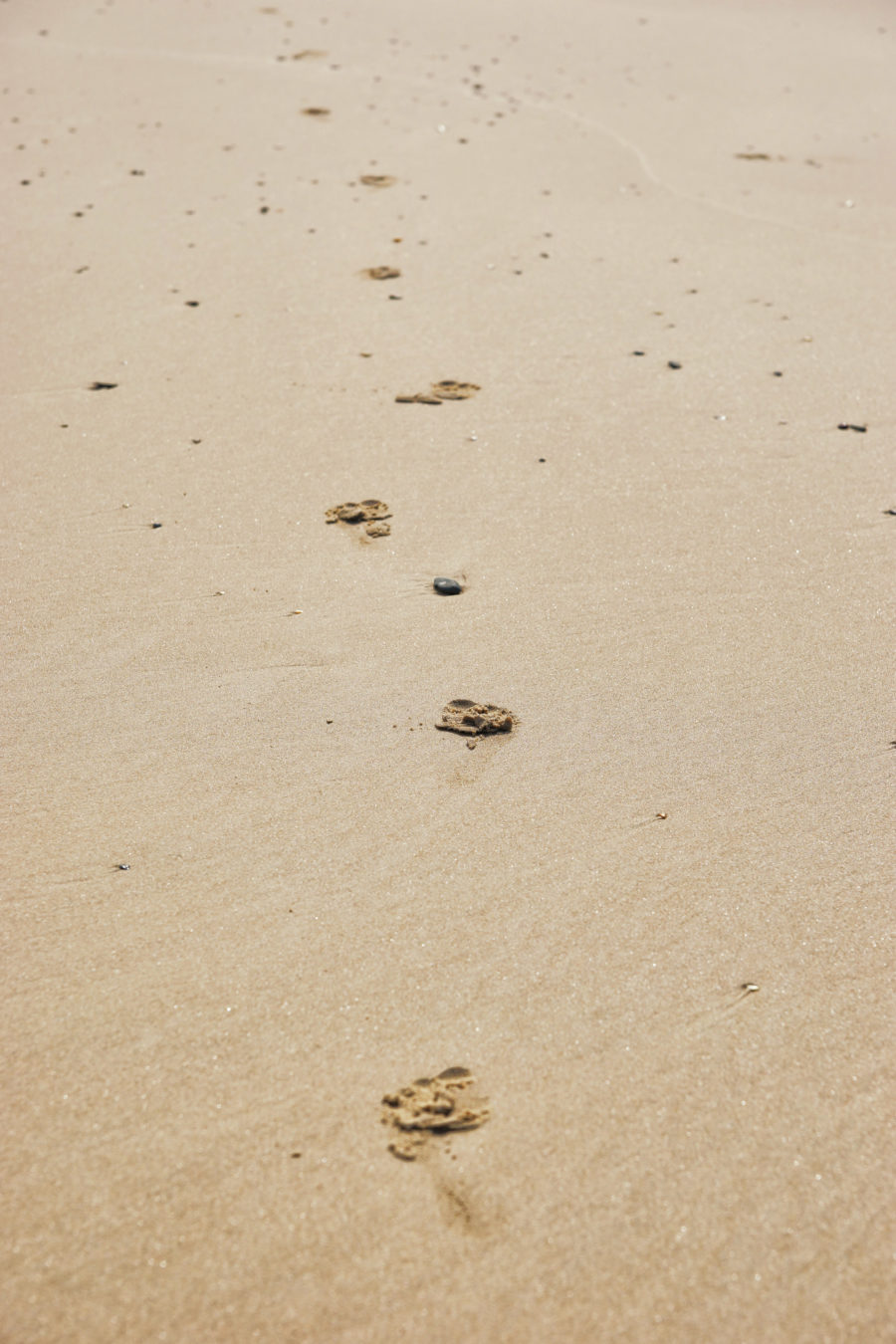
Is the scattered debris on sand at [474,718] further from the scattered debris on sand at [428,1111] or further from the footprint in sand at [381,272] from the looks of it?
the footprint in sand at [381,272]

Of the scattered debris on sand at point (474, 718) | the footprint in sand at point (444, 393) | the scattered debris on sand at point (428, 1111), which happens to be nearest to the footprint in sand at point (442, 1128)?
the scattered debris on sand at point (428, 1111)

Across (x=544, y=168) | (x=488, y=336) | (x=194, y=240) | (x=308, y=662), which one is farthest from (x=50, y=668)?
(x=544, y=168)

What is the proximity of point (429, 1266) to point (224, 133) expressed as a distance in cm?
579

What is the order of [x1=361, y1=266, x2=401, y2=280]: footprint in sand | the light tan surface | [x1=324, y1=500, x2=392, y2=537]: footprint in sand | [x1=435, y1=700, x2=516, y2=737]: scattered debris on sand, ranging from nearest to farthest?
the light tan surface → [x1=435, y1=700, x2=516, y2=737]: scattered debris on sand → [x1=324, y1=500, x2=392, y2=537]: footprint in sand → [x1=361, y1=266, x2=401, y2=280]: footprint in sand

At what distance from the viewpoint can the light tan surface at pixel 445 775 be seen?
148 cm

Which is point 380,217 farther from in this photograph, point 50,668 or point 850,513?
point 50,668

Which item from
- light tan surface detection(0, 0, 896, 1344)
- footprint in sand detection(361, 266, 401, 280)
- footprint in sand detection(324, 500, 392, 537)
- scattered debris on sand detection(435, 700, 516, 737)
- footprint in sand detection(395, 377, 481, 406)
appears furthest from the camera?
footprint in sand detection(361, 266, 401, 280)

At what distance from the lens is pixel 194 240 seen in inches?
181

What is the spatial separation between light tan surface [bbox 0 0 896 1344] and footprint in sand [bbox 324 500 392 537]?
1.9 inches

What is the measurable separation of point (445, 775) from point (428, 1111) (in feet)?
2.46

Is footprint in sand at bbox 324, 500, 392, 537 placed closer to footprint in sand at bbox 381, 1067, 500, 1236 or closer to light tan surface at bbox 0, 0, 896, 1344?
→ light tan surface at bbox 0, 0, 896, 1344

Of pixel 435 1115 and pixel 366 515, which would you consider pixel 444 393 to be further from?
pixel 435 1115

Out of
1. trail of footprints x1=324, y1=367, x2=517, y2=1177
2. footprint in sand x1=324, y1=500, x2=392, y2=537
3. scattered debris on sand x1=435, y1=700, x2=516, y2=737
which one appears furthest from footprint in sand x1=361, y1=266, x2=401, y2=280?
trail of footprints x1=324, y1=367, x2=517, y2=1177

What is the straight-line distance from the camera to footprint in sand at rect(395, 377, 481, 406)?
11.6 ft
